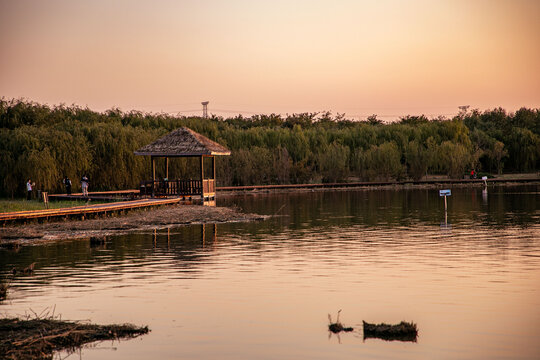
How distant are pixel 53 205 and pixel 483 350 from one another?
3001cm

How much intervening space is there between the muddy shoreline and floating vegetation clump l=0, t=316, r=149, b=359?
13.0m

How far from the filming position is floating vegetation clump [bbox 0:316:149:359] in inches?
428

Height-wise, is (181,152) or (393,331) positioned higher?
(181,152)

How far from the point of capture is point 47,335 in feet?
38.0

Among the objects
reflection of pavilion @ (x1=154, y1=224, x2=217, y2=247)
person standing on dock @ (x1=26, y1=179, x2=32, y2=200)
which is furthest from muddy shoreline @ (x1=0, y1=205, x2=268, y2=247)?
person standing on dock @ (x1=26, y1=179, x2=32, y2=200)

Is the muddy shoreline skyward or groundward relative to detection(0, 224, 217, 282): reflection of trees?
skyward

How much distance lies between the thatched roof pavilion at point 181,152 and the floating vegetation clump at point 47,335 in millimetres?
31063

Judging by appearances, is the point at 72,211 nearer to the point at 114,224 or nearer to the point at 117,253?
the point at 114,224

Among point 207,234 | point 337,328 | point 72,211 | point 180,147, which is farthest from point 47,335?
point 180,147

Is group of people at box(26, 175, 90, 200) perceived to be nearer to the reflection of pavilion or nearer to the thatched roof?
the thatched roof

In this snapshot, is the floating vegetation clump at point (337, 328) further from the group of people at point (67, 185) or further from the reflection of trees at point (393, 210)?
the group of people at point (67, 185)

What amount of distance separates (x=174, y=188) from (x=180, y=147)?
2887mm

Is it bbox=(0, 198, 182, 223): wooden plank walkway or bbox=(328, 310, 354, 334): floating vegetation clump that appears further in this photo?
bbox=(0, 198, 182, 223): wooden plank walkway

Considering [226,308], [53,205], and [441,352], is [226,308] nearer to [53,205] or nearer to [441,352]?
[441,352]
